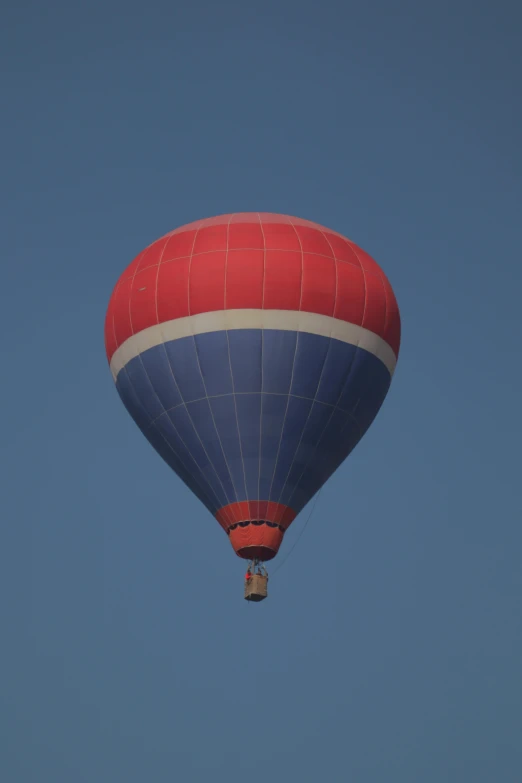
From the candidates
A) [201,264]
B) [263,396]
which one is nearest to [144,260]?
[201,264]

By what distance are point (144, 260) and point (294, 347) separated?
11.5 ft

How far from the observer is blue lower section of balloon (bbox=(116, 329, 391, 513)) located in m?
33.0

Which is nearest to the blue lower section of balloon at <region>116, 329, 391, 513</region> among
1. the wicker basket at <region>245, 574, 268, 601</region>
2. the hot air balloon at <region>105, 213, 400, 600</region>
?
the hot air balloon at <region>105, 213, 400, 600</region>

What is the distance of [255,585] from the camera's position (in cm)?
3262

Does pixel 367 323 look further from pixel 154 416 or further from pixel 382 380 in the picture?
pixel 154 416

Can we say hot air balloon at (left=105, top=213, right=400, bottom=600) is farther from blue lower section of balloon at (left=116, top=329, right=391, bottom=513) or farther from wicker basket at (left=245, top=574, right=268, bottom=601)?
wicker basket at (left=245, top=574, right=268, bottom=601)

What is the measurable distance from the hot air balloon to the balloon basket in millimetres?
49

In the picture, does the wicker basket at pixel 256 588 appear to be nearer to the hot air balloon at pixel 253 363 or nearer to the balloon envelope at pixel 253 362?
the hot air balloon at pixel 253 363

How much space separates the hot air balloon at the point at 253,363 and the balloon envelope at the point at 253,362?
2cm

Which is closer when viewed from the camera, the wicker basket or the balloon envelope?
the wicker basket

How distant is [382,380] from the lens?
3447 centimetres

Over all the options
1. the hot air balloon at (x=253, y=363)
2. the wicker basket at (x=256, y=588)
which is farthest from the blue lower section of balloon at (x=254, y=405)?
the wicker basket at (x=256, y=588)

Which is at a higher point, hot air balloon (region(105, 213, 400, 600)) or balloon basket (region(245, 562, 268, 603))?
hot air balloon (region(105, 213, 400, 600))

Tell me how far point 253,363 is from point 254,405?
739 millimetres
